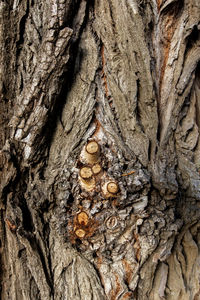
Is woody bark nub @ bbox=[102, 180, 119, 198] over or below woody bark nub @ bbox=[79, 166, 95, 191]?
below

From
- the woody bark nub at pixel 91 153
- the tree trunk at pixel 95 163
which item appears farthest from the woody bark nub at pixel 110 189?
the woody bark nub at pixel 91 153

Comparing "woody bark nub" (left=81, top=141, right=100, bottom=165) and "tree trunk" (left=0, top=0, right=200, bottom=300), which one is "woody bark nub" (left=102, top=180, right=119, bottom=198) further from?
"woody bark nub" (left=81, top=141, right=100, bottom=165)

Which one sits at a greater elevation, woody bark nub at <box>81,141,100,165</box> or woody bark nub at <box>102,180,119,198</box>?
woody bark nub at <box>81,141,100,165</box>

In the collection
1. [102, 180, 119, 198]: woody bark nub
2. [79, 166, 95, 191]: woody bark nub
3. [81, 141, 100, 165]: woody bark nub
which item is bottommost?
[102, 180, 119, 198]: woody bark nub

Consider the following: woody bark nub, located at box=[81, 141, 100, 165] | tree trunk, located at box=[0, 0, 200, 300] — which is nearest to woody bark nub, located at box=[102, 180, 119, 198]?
tree trunk, located at box=[0, 0, 200, 300]

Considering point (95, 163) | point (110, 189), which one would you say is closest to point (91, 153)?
point (95, 163)

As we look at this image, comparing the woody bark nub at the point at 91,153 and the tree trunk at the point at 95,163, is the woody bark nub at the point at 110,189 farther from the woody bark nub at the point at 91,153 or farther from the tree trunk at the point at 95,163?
the woody bark nub at the point at 91,153

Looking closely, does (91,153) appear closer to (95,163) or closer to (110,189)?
(95,163)

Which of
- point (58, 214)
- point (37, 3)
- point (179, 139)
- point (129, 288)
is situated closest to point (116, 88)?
point (179, 139)
